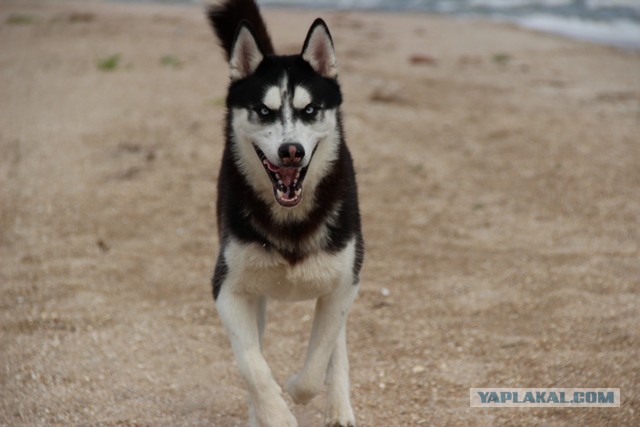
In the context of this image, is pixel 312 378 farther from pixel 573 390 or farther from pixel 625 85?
pixel 625 85

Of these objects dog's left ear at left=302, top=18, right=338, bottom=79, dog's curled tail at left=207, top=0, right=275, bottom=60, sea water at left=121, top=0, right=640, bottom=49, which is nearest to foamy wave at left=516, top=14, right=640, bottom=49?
sea water at left=121, top=0, right=640, bottom=49

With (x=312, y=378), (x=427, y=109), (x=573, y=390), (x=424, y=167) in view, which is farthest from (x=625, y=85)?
(x=312, y=378)

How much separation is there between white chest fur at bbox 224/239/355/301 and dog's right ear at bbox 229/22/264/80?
86 centimetres

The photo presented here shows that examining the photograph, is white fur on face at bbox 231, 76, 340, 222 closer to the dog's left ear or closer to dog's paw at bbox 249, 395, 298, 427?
the dog's left ear

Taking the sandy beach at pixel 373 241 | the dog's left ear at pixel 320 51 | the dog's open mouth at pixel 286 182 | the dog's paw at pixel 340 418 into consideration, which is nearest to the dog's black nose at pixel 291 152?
the dog's open mouth at pixel 286 182

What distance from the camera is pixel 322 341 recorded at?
3.91 metres

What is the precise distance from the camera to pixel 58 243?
21.1 feet

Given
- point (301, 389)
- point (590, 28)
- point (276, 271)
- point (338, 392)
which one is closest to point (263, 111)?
point (276, 271)

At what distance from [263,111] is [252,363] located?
1.16 m

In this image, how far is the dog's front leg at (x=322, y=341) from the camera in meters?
3.85

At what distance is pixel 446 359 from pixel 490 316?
0.62m

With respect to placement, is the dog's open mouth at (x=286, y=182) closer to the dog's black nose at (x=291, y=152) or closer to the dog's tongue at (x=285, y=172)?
the dog's tongue at (x=285, y=172)

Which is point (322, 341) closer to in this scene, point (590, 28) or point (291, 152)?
point (291, 152)

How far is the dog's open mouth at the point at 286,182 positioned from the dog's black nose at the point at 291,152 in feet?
0.39
